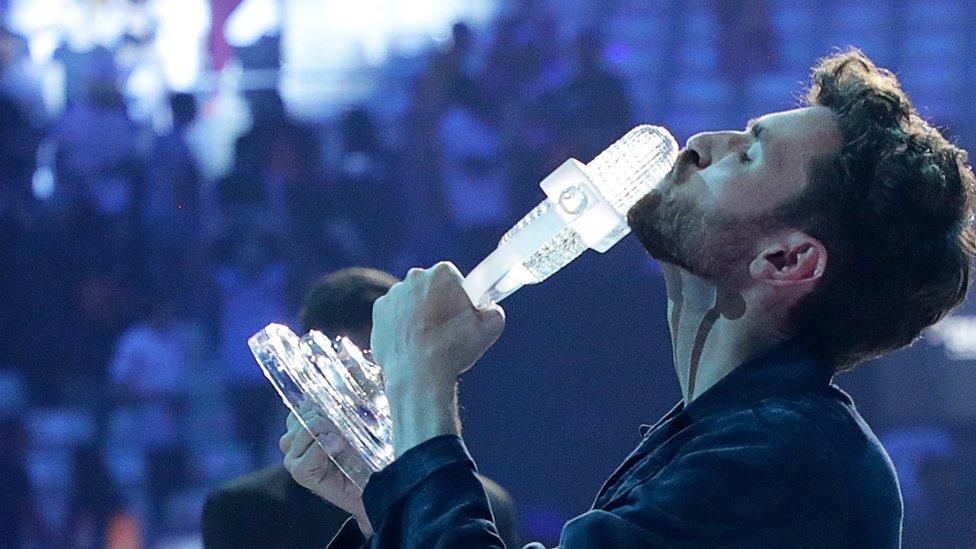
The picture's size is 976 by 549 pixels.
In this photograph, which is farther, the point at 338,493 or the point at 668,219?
the point at 338,493

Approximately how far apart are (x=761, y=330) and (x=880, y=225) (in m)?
0.15

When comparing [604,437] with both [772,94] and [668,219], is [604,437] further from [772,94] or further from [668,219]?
[668,219]

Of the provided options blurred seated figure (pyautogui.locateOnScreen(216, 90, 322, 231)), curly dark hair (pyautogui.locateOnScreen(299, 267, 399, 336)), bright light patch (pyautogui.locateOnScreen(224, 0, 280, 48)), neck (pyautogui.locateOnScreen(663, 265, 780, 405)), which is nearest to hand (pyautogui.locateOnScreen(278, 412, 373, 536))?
neck (pyautogui.locateOnScreen(663, 265, 780, 405))

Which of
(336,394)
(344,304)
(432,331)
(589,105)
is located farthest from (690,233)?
(589,105)

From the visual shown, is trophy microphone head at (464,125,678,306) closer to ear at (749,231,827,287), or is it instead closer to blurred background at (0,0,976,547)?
ear at (749,231,827,287)

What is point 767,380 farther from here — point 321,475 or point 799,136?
point 321,475

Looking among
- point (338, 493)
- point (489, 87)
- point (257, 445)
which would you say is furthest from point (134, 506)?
point (338, 493)

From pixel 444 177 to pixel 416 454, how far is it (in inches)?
110

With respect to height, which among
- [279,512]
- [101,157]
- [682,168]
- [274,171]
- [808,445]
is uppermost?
[101,157]

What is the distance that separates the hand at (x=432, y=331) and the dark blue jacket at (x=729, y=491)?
0.07m

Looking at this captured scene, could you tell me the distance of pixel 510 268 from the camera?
124 centimetres

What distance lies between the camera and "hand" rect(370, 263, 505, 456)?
112 cm

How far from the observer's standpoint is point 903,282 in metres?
1.22

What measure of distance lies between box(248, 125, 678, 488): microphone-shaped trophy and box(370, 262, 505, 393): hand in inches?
1.9
